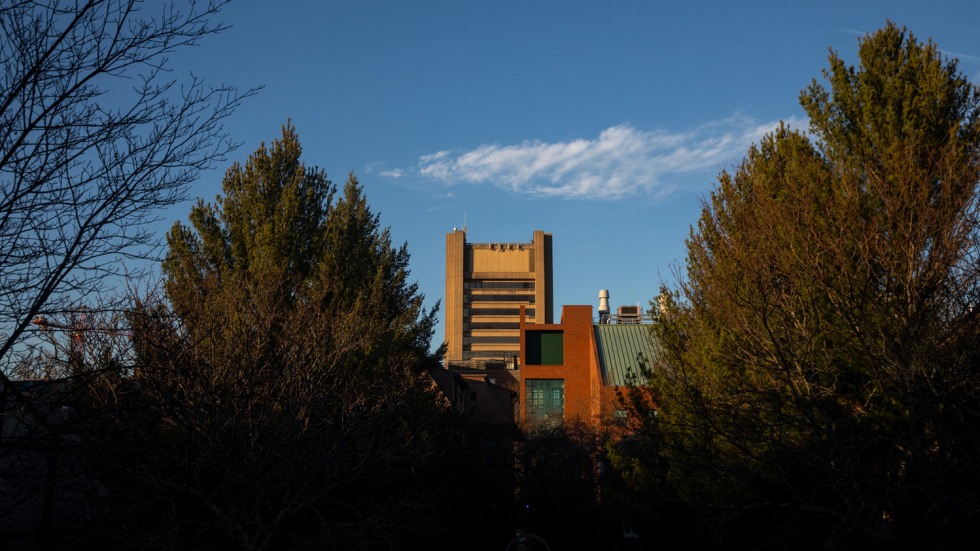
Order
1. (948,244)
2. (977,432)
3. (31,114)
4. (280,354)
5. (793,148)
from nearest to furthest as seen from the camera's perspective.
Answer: (31,114) → (977,432) → (948,244) → (793,148) → (280,354)

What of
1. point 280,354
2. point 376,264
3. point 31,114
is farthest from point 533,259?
point 31,114

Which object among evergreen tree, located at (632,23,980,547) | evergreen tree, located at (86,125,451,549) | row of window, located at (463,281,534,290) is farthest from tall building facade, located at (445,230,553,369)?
evergreen tree, located at (632,23,980,547)

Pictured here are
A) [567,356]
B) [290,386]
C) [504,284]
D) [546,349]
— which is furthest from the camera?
[504,284]

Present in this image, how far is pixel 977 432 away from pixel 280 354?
15972 millimetres

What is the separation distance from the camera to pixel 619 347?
57219 millimetres

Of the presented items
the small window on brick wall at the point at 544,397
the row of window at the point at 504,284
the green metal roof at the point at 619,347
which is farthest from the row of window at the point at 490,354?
the green metal roof at the point at 619,347

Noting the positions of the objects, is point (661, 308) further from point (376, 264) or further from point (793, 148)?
point (376, 264)

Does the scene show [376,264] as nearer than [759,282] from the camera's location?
No

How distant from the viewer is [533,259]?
14625 cm

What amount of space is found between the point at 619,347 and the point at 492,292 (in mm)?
88015

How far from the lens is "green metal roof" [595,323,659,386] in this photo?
53625mm

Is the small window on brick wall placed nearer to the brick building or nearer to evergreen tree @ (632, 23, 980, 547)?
the brick building

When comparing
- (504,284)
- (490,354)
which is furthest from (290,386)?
(504,284)

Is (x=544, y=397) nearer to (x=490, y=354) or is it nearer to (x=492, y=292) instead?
(x=490, y=354)
